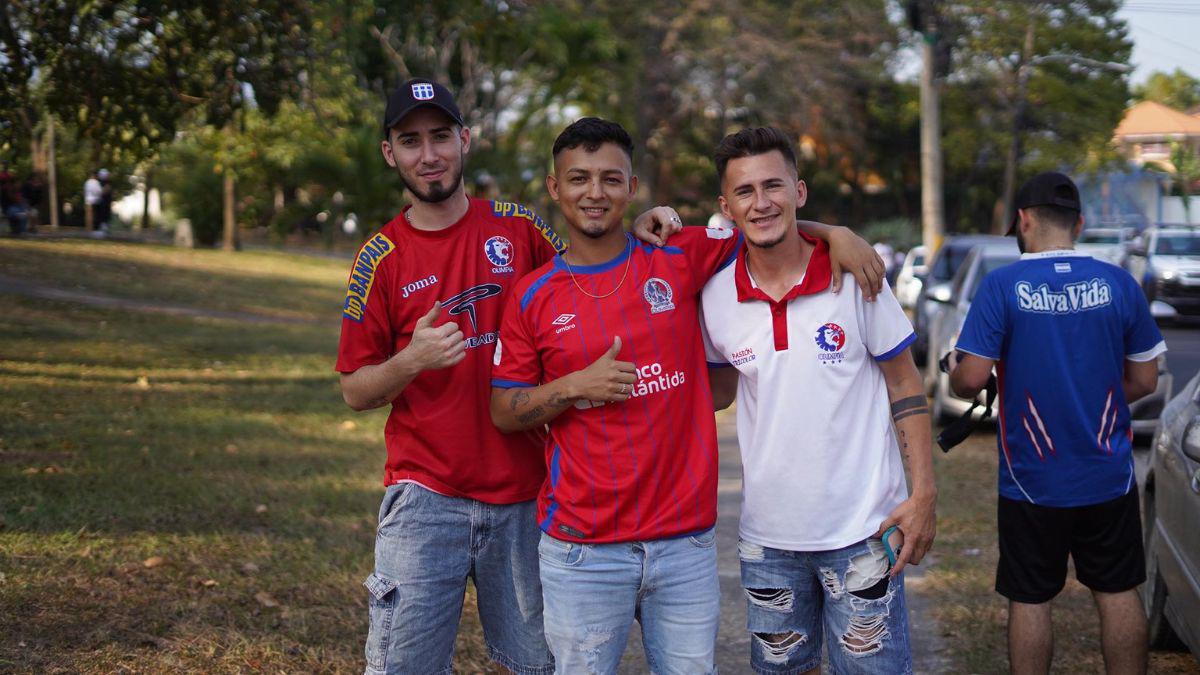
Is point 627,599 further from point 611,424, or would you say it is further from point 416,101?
point 416,101

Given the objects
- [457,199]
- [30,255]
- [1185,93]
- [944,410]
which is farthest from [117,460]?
[1185,93]

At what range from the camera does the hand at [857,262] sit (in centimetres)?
345

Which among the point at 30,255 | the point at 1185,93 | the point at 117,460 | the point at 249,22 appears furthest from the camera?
the point at 1185,93

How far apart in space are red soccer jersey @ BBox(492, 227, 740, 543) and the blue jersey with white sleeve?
1.35 meters

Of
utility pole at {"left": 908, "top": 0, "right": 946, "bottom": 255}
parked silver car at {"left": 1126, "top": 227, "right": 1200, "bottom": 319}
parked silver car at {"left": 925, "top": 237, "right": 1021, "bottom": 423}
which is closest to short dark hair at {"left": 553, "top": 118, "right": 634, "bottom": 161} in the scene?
parked silver car at {"left": 925, "top": 237, "right": 1021, "bottom": 423}

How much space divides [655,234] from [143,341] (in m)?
12.2

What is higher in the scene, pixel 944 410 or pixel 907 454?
pixel 907 454

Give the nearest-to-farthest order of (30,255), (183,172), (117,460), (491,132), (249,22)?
1. (117,460)
2. (249,22)
3. (30,255)
4. (491,132)
5. (183,172)

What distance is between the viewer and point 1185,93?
8888 cm

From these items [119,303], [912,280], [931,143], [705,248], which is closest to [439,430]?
[705,248]

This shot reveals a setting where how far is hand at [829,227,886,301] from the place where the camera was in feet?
11.3

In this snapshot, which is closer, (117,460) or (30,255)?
(117,460)

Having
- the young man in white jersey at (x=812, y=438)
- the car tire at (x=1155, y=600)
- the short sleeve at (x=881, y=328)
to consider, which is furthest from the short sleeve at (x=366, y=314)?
the car tire at (x=1155, y=600)

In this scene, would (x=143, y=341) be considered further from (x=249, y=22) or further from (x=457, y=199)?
(x=457, y=199)
